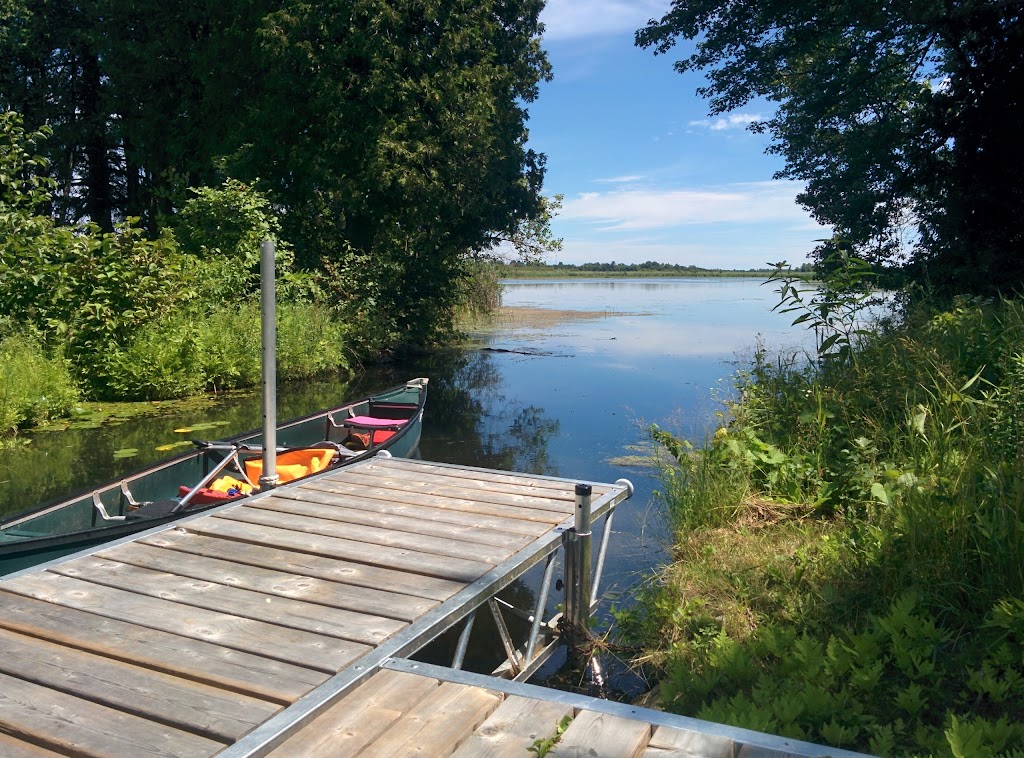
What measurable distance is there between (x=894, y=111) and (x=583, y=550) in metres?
13.2

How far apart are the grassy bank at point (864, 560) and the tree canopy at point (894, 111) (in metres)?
5.86

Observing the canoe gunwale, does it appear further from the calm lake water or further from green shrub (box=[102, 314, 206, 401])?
green shrub (box=[102, 314, 206, 401])

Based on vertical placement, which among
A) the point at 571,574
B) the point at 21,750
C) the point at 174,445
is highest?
the point at 21,750

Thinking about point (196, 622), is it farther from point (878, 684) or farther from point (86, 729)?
point (878, 684)

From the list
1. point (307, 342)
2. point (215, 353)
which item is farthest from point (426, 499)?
point (307, 342)

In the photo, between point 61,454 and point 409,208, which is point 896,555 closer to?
point 61,454

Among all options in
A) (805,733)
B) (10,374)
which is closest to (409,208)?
(10,374)

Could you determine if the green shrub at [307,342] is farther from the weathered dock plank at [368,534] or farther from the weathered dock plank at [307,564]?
the weathered dock plank at [307,564]

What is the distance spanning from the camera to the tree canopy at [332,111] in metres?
17.4

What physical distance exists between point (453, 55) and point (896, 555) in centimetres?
1708

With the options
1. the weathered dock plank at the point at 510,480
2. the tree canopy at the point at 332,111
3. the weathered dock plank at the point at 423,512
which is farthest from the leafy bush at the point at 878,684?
the tree canopy at the point at 332,111

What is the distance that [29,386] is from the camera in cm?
984

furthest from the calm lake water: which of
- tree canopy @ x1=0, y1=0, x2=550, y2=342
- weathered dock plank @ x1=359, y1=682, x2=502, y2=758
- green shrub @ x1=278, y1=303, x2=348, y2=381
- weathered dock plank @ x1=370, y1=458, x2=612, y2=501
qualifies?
tree canopy @ x1=0, y1=0, x2=550, y2=342

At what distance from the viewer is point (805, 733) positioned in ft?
8.56
